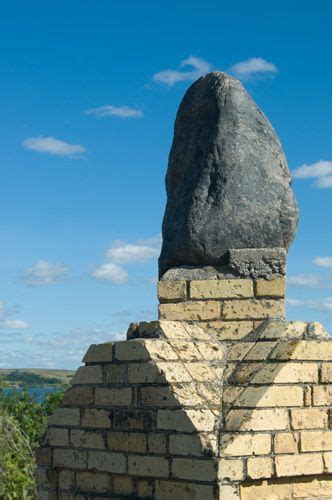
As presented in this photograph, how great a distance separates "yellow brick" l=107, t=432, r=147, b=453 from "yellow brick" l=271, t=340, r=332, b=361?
0.84 metres

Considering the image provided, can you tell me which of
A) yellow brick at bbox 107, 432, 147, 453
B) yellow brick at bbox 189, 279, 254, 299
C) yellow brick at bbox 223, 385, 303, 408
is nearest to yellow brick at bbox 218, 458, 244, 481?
yellow brick at bbox 223, 385, 303, 408

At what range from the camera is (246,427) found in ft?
14.3

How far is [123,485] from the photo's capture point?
473 centimetres

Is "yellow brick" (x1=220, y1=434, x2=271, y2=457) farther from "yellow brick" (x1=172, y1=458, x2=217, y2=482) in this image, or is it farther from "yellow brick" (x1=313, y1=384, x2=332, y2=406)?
"yellow brick" (x1=313, y1=384, x2=332, y2=406)

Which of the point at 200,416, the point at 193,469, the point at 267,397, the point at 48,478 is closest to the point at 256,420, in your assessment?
the point at 267,397

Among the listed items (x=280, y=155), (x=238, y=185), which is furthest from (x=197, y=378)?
(x=280, y=155)

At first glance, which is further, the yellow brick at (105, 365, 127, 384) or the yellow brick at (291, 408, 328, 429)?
the yellow brick at (105, 365, 127, 384)

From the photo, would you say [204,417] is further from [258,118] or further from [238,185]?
[258,118]

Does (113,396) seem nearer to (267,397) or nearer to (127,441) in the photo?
(127,441)

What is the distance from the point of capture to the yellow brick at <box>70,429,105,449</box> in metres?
4.88

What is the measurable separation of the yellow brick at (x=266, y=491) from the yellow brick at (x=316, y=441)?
216mm

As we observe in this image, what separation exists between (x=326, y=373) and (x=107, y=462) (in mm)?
1317

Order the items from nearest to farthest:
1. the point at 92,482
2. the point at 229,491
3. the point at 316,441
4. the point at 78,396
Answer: the point at 229,491 → the point at 316,441 → the point at 92,482 → the point at 78,396

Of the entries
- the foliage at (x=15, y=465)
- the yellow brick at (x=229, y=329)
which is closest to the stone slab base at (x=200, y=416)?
the yellow brick at (x=229, y=329)
